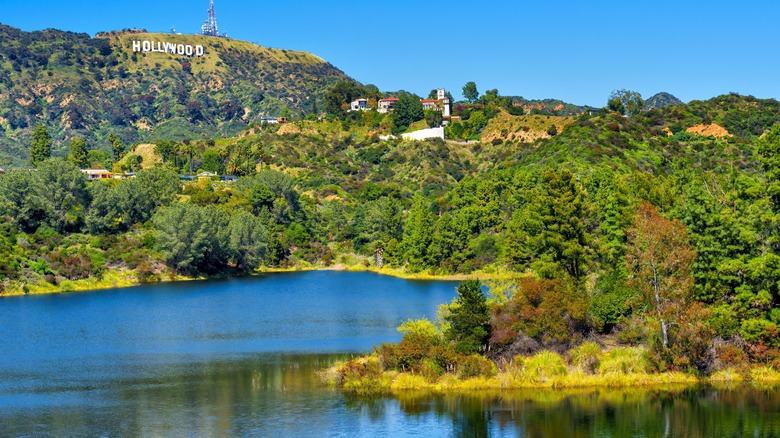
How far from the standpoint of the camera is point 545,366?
58.4m

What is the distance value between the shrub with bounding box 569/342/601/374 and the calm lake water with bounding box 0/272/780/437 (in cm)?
252

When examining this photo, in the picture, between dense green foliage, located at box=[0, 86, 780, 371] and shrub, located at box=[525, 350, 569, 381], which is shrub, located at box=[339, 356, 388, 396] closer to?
dense green foliage, located at box=[0, 86, 780, 371]

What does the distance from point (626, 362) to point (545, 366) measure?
537 cm

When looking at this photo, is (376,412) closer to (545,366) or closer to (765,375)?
(545,366)

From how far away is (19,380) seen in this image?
6188 cm

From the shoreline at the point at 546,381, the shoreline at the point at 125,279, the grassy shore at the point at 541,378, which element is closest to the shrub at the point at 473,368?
the grassy shore at the point at 541,378

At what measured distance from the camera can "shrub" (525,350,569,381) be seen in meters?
58.1

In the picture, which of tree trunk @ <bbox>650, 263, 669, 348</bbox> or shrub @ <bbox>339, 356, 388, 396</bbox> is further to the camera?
tree trunk @ <bbox>650, 263, 669, 348</bbox>

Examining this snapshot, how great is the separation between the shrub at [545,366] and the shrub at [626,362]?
8.56 feet

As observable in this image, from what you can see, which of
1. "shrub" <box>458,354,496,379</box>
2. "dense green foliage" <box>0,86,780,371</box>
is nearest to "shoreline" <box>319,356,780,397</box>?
"shrub" <box>458,354,496,379</box>

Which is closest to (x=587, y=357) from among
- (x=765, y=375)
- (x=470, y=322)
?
(x=470, y=322)

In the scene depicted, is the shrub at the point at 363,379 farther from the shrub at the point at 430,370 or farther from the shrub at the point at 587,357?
the shrub at the point at 587,357

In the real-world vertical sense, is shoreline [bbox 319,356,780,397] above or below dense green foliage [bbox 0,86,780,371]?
below

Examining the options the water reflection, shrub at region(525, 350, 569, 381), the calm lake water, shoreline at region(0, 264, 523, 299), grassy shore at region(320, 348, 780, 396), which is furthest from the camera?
shoreline at region(0, 264, 523, 299)
